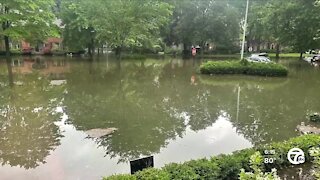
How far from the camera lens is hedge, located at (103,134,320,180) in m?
5.85

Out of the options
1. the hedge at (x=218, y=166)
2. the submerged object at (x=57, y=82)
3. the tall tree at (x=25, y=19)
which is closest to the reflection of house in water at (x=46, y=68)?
the submerged object at (x=57, y=82)

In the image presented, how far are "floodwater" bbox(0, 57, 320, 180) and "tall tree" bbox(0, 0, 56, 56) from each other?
44.8 feet

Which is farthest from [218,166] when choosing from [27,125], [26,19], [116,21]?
[26,19]

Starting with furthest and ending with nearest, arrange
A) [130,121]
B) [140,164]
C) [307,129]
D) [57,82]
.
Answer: [57,82] < [130,121] < [307,129] < [140,164]

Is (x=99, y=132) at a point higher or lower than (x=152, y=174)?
lower

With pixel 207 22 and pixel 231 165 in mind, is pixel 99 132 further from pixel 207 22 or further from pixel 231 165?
pixel 207 22

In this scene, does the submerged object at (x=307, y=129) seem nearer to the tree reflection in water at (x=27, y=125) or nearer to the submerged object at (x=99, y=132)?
the submerged object at (x=99, y=132)

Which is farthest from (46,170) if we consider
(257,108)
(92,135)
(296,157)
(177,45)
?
(177,45)

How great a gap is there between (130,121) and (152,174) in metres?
6.20

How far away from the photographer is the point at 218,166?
6.54 m

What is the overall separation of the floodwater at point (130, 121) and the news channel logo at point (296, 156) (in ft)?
6.42

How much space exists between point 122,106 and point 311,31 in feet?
84.4

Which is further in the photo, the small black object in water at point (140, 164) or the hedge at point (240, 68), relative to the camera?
the hedge at point (240, 68)

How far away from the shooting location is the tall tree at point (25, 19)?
3244cm
